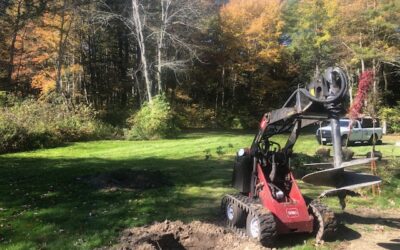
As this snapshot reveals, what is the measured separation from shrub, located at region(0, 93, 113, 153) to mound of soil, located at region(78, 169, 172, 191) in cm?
942

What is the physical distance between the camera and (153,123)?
26.4 m

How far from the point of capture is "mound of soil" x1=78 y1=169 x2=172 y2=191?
37.1 ft

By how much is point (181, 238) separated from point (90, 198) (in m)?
3.61

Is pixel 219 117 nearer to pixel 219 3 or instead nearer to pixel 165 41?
pixel 165 41

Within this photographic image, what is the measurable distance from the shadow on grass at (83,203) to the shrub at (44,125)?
5.79 meters

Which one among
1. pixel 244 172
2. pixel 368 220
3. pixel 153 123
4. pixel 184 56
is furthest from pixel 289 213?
pixel 184 56

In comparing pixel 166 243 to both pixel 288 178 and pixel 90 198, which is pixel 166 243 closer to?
pixel 288 178

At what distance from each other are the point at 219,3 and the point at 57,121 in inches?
1050

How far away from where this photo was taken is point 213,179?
489 inches

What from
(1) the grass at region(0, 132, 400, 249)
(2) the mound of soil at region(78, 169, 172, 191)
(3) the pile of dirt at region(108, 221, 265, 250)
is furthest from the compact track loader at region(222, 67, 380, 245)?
(2) the mound of soil at region(78, 169, 172, 191)

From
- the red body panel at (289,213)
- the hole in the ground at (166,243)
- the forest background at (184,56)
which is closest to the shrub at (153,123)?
the forest background at (184,56)

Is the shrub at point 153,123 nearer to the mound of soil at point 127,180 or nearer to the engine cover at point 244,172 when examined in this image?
the mound of soil at point 127,180

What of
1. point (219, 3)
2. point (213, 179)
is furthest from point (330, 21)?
point (213, 179)

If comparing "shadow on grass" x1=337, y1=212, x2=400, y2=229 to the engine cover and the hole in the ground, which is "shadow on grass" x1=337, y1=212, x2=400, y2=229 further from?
the hole in the ground
